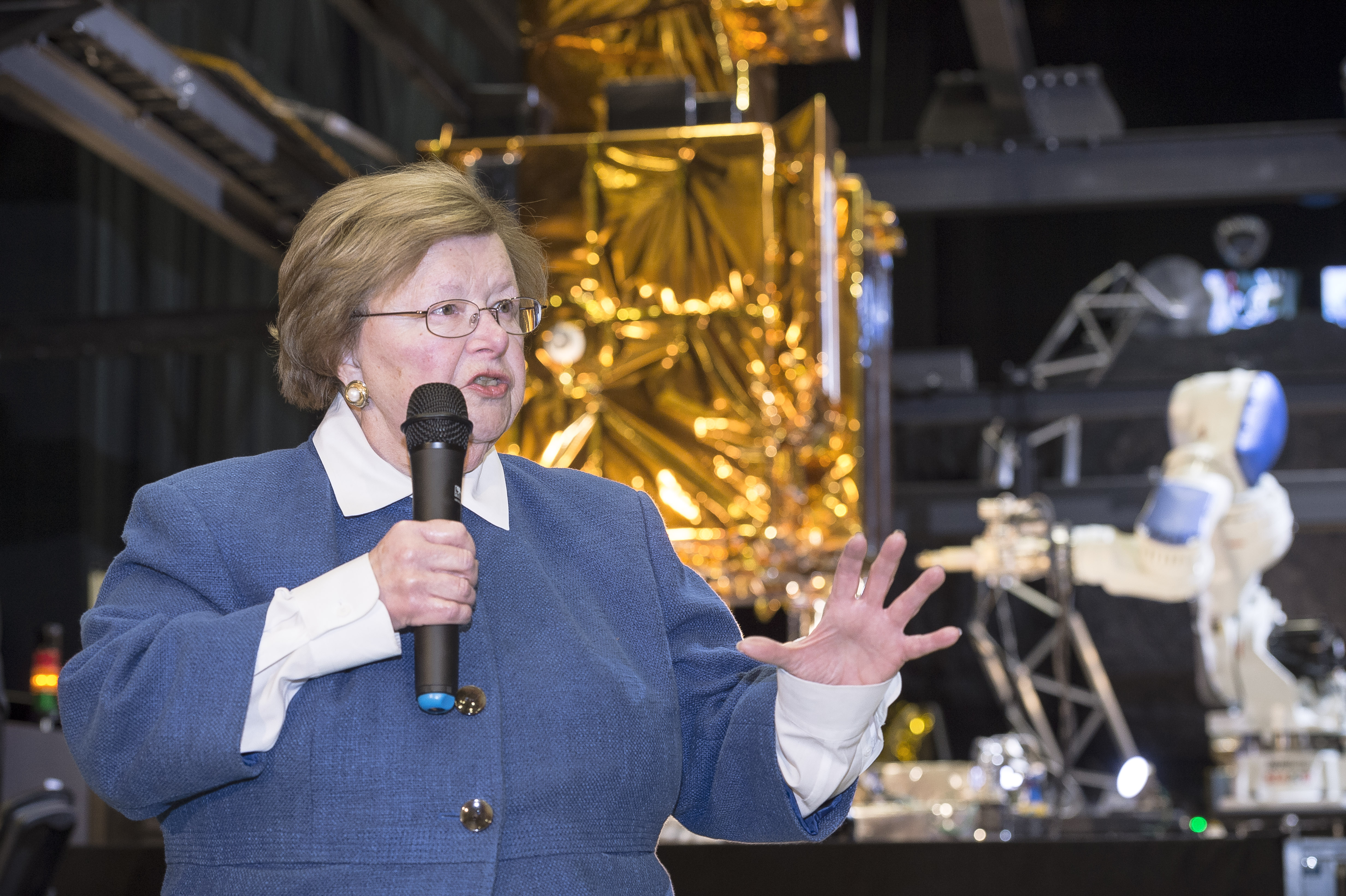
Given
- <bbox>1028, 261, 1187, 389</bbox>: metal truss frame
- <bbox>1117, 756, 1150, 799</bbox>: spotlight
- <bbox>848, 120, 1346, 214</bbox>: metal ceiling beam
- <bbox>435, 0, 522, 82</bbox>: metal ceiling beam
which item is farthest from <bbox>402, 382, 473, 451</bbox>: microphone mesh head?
<bbox>1028, 261, 1187, 389</bbox>: metal truss frame

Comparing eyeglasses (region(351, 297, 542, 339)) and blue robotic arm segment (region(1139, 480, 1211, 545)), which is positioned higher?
eyeglasses (region(351, 297, 542, 339))

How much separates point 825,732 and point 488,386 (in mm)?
408

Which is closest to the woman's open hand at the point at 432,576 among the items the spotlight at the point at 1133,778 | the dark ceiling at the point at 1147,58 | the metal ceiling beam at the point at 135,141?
the metal ceiling beam at the point at 135,141

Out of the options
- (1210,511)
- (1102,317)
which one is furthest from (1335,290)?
(1210,511)

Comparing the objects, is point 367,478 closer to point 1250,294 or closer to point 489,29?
point 489,29

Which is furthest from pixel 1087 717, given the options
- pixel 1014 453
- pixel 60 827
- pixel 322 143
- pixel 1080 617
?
pixel 60 827

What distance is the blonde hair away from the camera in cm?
129

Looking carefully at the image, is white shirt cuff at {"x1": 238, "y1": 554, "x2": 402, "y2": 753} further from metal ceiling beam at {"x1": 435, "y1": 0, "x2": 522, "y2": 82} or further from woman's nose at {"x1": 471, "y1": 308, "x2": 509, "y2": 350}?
metal ceiling beam at {"x1": 435, "y1": 0, "x2": 522, "y2": 82}

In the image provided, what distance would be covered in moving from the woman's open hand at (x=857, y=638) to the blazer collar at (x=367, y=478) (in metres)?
0.30

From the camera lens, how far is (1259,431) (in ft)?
12.3

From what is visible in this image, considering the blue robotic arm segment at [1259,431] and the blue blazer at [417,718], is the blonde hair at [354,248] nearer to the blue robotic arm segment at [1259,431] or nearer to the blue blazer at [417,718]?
the blue blazer at [417,718]

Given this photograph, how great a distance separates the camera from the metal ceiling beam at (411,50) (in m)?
3.87

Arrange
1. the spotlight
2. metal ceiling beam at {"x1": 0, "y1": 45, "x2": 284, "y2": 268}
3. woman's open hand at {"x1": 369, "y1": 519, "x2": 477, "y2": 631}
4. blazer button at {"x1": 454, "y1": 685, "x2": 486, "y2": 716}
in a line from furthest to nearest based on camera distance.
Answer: the spotlight
metal ceiling beam at {"x1": 0, "y1": 45, "x2": 284, "y2": 268}
blazer button at {"x1": 454, "y1": 685, "x2": 486, "y2": 716}
woman's open hand at {"x1": 369, "y1": 519, "x2": 477, "y2": 631}

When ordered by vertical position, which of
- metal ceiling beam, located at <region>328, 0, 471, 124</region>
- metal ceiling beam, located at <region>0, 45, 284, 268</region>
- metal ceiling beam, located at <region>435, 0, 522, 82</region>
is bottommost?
metal ceiling beam, located at <region>0, 45, 284, 268</region>
